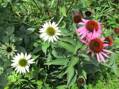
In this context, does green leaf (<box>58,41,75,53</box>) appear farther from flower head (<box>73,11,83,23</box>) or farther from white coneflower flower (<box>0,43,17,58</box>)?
white coneflower flower (<box>0,43,17,58</box>)

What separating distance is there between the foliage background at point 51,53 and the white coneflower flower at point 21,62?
0.24 feet

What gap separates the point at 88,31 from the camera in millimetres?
2078

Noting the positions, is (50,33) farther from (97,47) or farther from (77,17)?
(97,47)

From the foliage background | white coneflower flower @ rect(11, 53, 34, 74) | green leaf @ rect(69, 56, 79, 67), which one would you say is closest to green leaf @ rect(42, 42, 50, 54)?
the foliage background

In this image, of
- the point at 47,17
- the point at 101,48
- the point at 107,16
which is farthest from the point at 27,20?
the point at 101,48

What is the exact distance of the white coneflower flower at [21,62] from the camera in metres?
2.27

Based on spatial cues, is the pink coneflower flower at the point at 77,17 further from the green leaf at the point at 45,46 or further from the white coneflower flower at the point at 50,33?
the green leaf at the point at 45,46

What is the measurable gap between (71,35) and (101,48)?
11.6 inches

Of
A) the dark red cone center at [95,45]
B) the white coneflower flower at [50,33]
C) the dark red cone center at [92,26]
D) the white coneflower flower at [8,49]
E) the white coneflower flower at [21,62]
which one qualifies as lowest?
the white coneflower flower at [21,62]

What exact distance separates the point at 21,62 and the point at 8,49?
0.42 ft

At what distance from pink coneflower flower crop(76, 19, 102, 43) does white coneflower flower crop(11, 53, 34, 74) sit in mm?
422

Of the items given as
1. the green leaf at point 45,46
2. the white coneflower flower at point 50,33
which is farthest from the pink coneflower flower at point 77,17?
the green leaf at point 45,46

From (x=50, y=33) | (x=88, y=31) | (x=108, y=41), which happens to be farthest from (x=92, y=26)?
(x=50, y=33)

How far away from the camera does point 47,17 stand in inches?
109
